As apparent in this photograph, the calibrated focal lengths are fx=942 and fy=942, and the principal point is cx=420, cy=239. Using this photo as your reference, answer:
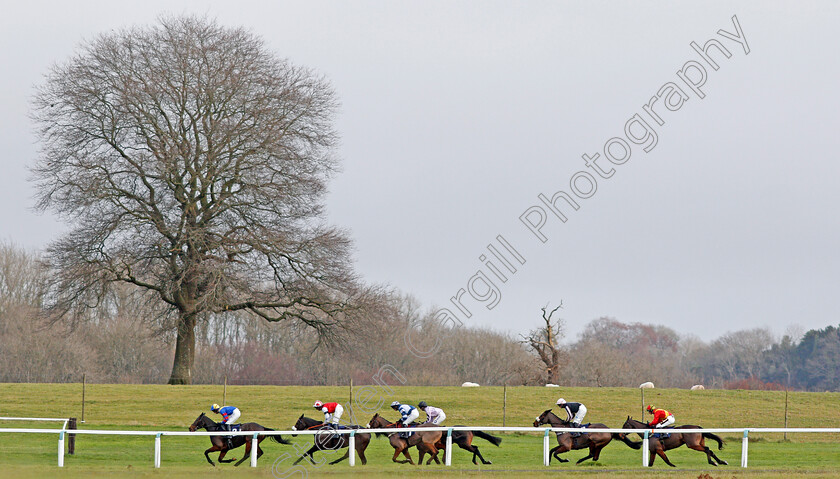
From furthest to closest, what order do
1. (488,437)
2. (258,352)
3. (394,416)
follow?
(258,352) → (394,416) → (488,437)

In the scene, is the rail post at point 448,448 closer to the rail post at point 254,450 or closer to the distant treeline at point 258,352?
the rail post at point 254,450

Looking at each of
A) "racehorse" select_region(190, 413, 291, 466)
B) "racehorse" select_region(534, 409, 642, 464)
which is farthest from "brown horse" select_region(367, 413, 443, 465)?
"racehorse" select_region(534, 409, 642, 464)

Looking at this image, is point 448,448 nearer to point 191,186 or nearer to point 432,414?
point 432,414

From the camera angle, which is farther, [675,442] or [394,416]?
[394,416]

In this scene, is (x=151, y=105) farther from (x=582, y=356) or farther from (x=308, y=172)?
(x=582, y=356)

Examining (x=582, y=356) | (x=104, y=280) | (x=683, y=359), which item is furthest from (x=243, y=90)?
(x=683, y=359)

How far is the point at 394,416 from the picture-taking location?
98.6ft

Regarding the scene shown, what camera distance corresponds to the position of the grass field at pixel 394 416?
56.6 ft

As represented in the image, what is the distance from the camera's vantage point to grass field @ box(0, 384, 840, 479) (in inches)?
680

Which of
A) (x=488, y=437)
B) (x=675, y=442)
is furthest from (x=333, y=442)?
(x=675, y=442)

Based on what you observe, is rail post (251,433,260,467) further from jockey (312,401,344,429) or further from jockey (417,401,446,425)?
jockey (417,401,446,425)

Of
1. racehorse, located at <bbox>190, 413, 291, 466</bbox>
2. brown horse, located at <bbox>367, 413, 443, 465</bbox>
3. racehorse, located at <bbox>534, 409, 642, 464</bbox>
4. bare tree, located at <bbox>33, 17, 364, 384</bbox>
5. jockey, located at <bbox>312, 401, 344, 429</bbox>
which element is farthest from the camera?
bare tree, located at <bbox>33, 17, 364, 384</bbox>

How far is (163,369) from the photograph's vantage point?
5847cm

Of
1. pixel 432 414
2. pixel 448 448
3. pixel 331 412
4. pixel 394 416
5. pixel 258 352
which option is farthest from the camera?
pixel 258 352
